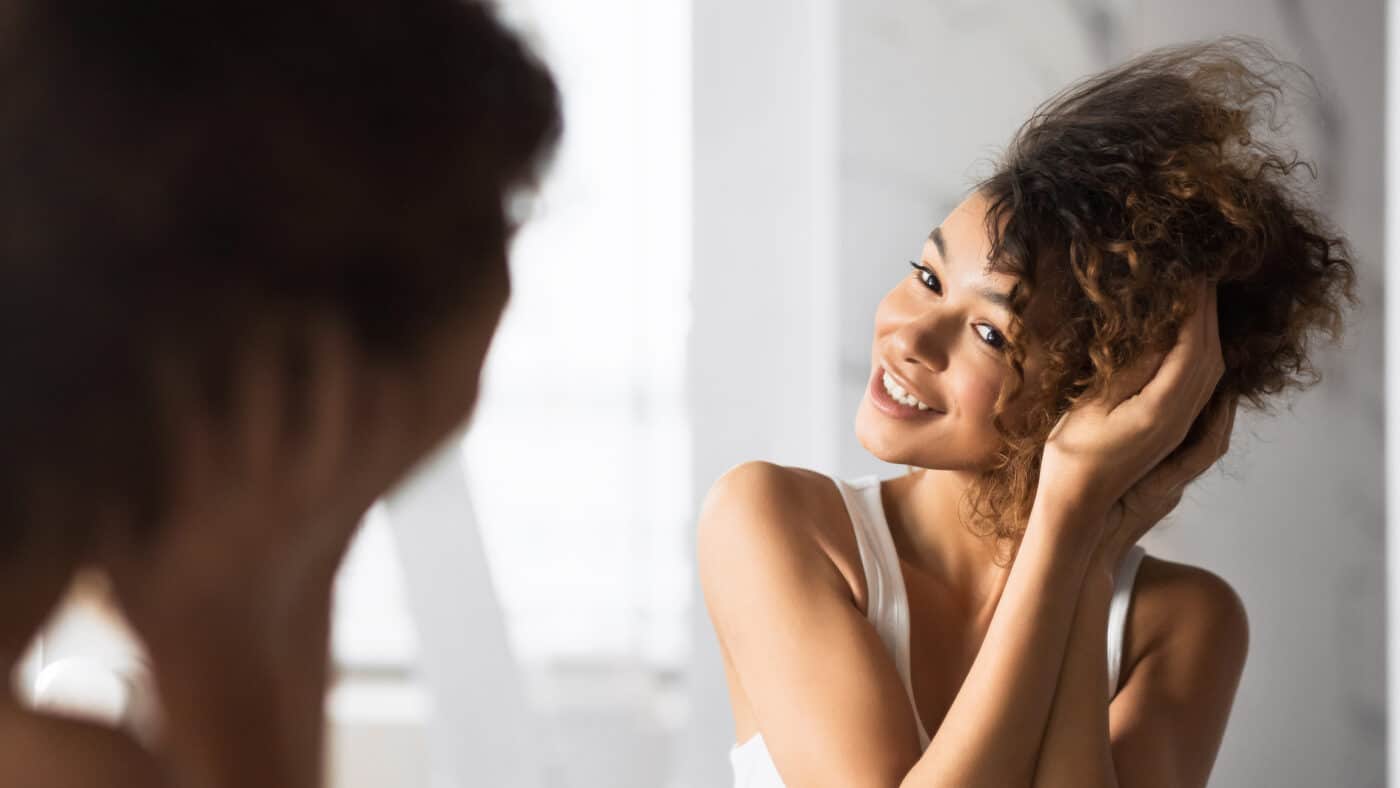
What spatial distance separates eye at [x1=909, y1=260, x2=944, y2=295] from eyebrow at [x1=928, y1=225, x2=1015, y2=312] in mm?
21

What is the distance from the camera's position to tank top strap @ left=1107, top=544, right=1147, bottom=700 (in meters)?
1.11

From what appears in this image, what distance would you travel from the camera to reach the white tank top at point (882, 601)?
1045mm

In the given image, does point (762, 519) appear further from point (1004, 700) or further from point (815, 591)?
point (1004, 700)

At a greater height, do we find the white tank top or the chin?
the chin

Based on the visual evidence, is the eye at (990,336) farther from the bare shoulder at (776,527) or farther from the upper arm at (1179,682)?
the upper arm at (1179,682)

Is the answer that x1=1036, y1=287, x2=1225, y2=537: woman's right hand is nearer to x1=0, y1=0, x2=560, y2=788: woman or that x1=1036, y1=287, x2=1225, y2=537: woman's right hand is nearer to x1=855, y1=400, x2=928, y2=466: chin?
x1=855, y1=400, x2=928, y2=466: chin

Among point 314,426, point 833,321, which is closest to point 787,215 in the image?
point 833,321

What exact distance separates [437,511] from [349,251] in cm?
124

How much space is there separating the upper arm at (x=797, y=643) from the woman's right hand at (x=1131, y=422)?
0.20 meters

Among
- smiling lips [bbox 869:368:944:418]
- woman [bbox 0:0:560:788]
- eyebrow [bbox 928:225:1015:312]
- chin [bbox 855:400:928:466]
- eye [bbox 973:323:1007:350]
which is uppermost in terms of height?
eyebrow [bbox 928:225:1015:312]

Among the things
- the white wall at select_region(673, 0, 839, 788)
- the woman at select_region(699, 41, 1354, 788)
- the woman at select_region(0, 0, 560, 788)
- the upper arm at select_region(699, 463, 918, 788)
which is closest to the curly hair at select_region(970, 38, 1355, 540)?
the woman at select_region(699, 41, 1354, 788)

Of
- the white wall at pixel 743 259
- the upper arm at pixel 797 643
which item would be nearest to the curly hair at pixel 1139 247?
the upper arm at pixel 797 643

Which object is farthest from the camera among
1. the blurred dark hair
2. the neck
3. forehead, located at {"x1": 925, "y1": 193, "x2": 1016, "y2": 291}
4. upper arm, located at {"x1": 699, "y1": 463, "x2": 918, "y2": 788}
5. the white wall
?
the white wall

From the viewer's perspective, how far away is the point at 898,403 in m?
1.06
